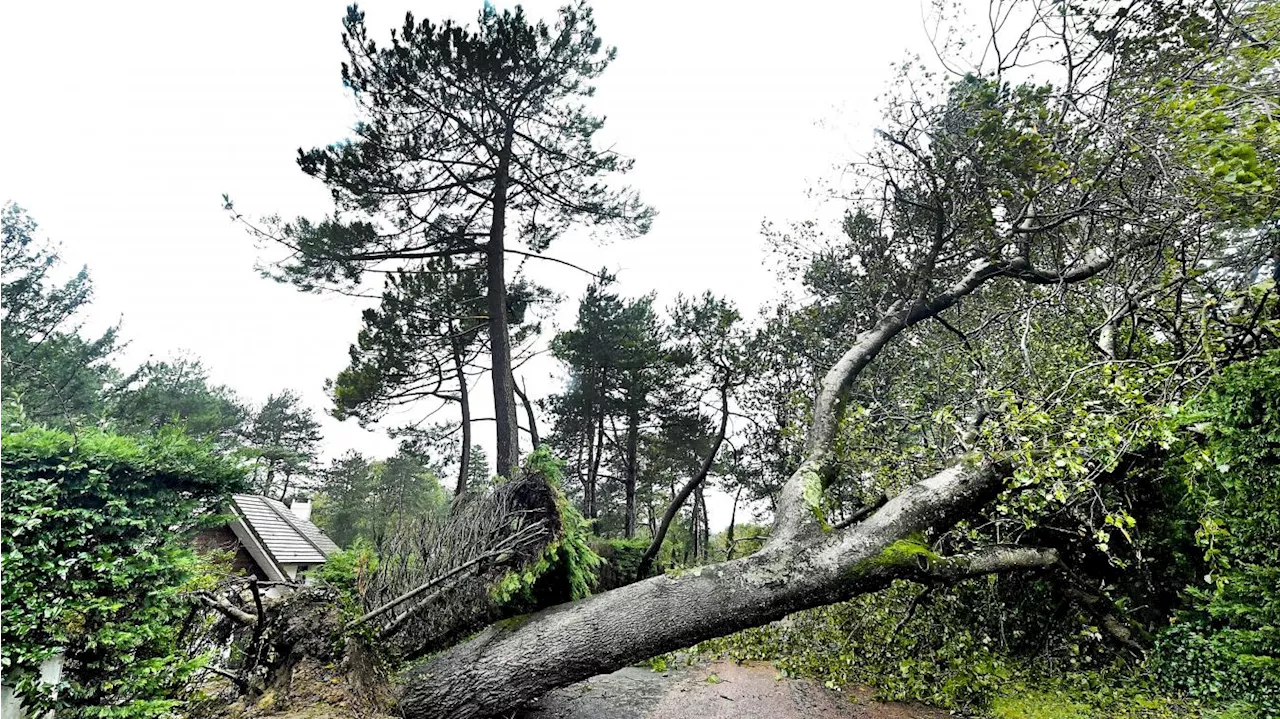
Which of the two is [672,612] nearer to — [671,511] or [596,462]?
[671,511]

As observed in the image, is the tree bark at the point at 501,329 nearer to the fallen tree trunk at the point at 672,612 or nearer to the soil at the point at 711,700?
the soil at the point at 711,700

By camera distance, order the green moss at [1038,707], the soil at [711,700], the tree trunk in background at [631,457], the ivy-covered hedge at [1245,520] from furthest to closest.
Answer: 1. the tree trunk in background at [631,457]
2. the soil at [711,700]
3. the green moss at [1038,707]
4. the ivy-covered hedge at [1245,520]

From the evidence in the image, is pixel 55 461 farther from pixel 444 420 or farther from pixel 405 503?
pixel 405 503

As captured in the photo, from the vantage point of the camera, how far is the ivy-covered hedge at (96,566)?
2221 millimetres

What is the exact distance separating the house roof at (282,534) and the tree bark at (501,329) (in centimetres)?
500

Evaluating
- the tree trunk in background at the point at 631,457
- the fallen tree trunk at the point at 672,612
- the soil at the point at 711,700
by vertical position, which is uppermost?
the tree trunk in background at the point at 631,457

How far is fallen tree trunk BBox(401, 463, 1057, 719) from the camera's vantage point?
3.32 m

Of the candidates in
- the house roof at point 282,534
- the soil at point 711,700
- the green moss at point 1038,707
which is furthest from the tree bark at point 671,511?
the house roof at point 282,534

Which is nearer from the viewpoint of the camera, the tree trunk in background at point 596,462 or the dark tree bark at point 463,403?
the dark tree bark at point 463,403

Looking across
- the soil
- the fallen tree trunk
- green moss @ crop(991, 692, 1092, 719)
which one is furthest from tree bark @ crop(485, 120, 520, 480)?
green moss @ crop(991, 692, 1092, 719)

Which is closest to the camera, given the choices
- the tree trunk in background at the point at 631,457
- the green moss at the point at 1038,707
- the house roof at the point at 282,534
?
the green moss at the point at 1038,707

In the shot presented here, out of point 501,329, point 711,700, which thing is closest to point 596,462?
point 501,329

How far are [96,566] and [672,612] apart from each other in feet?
10.3

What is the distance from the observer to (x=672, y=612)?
11.1ft
